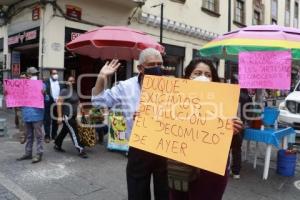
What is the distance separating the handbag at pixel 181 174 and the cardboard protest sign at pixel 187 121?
0.23 feet

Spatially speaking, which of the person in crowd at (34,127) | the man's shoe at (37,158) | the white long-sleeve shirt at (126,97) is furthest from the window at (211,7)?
the white long-sleeve shirt at (126,97)

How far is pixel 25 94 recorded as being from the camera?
6066mm

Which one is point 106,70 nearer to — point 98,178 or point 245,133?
point 98,178

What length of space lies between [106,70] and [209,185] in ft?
3.90

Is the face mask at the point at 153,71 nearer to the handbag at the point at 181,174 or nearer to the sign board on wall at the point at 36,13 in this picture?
the handbag at the point at 181,174

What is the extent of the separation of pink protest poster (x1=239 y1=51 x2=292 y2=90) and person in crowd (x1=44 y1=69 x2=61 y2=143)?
184 inches

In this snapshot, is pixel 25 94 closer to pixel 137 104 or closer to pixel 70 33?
pixel 137 104

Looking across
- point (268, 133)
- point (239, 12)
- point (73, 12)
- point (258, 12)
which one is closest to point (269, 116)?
point (268, 133)

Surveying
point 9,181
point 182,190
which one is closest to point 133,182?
point 182,190

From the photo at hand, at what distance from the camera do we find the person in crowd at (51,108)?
8148mm

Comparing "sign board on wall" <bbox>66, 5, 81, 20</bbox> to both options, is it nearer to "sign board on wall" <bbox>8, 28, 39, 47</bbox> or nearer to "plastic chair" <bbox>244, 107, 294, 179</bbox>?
"sign board on wall" <bbox>8, 28, 39, 47</bbox>

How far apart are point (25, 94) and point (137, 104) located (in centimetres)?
376

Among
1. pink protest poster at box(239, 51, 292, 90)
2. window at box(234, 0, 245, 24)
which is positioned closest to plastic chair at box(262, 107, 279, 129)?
pink protest poster at box(239, 51, 292, 90)

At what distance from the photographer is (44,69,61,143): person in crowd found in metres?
8.15
